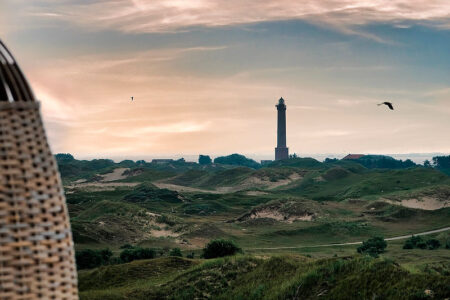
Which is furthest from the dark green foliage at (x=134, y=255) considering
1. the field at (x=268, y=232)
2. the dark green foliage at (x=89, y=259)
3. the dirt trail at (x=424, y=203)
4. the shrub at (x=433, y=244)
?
the dirt trail at (x=424, y=203)

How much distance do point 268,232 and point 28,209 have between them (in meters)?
64.3

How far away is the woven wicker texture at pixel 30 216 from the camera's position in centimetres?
588

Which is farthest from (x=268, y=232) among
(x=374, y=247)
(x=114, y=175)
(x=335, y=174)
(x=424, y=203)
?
(x=114, y=175)

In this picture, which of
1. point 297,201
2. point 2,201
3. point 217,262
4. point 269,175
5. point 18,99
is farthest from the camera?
point 269,175

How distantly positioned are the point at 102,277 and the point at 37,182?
25.2 metres

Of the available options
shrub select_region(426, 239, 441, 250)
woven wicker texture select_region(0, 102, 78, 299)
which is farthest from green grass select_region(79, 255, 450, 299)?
shrub select_region(426, 239, 441, 250)

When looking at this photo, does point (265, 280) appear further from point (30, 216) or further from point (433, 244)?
point (433, 244)

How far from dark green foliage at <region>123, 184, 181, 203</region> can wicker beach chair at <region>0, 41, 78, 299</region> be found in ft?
322

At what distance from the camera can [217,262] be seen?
2786cm

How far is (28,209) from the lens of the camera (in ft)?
19.7

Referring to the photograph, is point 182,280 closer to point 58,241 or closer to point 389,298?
point 389,298

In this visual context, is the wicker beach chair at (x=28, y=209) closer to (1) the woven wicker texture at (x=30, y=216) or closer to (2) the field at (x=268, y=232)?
(1) the woven wicker texture at (x=30, y=216)

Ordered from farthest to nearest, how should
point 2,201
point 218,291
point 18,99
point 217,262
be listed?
point 217,262 < point 218,291 < point 18,99 < point 2,201

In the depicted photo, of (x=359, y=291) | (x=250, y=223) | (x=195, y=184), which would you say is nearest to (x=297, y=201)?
(x=250, y=223)
